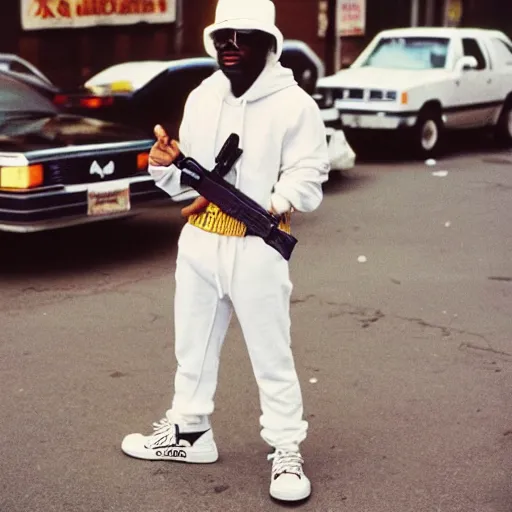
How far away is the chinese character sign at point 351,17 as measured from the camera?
72.9 feet

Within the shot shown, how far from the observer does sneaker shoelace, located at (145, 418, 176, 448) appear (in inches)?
158

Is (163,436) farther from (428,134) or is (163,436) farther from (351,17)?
(351,17)

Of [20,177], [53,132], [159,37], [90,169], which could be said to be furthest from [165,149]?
[159,37]

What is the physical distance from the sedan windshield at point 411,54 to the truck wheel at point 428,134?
2.92 feet

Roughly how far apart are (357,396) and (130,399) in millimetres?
1075

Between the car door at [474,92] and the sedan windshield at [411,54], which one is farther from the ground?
the sedan windshield at [411,54]

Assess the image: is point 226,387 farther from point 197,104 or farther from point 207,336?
point 197,104

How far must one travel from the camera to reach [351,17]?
22578mm

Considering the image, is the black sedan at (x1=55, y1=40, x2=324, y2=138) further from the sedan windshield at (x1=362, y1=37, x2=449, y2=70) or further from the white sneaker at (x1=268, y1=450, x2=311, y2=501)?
the white sneaker at (x1=268, y1=450, x2=311, y2=501)

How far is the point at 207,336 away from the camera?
3.84 metres

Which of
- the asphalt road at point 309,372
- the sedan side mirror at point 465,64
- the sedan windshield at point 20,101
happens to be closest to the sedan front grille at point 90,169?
the asphalt road at point 309,372

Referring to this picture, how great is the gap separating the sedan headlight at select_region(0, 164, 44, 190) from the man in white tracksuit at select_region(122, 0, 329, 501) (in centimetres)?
315

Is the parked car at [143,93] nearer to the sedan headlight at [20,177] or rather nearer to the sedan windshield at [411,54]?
the sedan headlight at [20,177]

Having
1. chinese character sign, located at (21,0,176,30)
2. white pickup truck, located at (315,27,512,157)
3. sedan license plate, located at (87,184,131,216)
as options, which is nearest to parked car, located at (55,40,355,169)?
sedan license plate, located at (87,184,131,216)
